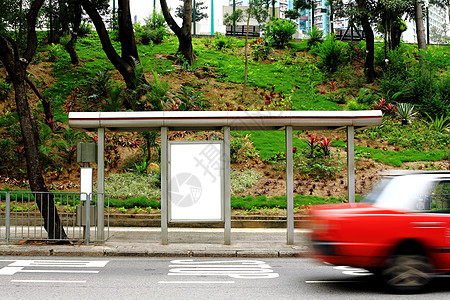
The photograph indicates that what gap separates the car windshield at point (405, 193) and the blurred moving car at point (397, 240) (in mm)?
15

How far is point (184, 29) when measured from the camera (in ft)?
91.6

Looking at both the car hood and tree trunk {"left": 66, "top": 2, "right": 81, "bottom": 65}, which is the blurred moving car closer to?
the car hood

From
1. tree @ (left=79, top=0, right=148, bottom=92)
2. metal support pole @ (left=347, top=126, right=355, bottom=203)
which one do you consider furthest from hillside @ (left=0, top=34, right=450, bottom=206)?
metal support pole @ (left=347, top=126, right=355, bottom=203)

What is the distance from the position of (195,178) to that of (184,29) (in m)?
18.3

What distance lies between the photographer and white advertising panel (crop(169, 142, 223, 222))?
11453mm

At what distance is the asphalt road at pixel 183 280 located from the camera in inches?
266

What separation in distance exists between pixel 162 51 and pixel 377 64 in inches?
568

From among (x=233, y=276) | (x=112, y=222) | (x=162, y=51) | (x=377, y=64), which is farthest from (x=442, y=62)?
(x=233, y=276)

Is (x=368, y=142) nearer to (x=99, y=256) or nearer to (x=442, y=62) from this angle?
(x=442, y=62)

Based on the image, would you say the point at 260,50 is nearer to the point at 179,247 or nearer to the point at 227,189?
the point at 227,189

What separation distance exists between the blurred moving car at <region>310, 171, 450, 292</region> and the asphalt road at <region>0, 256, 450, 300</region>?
0.36 metres

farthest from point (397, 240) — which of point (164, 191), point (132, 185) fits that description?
point (132, 185)

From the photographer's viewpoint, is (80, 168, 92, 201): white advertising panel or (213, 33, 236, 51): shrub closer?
(80, 168, 92, 201): white advertising panel

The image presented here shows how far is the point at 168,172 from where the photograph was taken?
11578 millimetres
